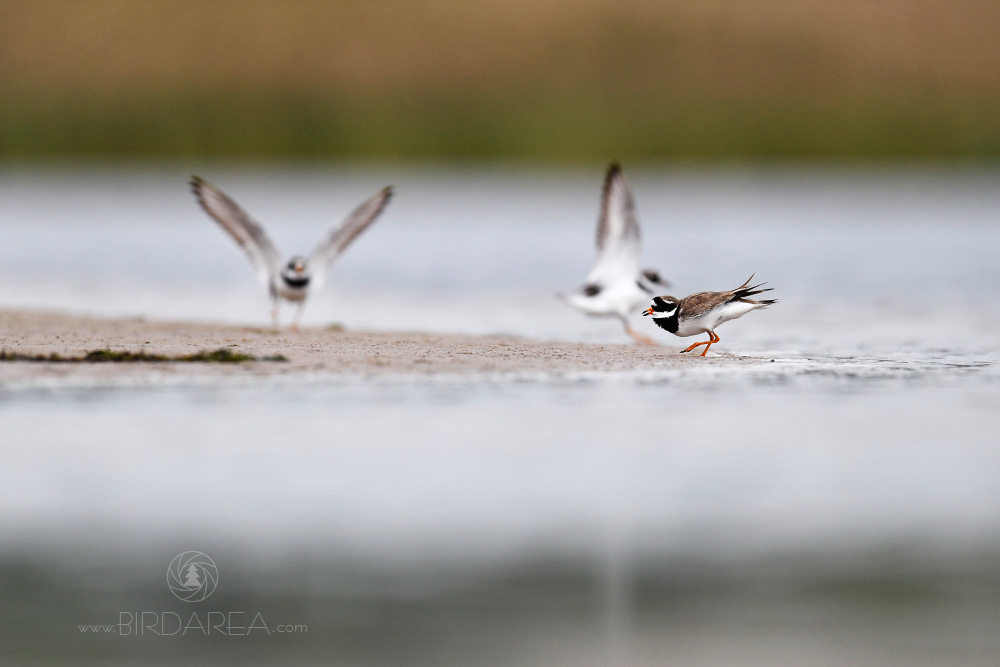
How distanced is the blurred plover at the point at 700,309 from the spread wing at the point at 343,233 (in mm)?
3421

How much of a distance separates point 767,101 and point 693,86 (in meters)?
6.62

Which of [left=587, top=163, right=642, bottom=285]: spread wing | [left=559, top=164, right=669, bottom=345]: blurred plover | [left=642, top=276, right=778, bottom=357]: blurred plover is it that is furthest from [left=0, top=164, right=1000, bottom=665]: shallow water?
[left=587, top=163, right=642, bottom=285]: spread wing

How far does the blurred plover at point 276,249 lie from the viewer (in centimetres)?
1289

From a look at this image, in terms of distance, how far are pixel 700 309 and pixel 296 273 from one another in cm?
439

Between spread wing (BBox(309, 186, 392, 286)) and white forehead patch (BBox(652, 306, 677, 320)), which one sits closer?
white forehead patch (BBox(652, 306, 677, 320))

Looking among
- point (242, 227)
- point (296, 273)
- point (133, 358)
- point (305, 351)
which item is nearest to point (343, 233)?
point (296, 273)

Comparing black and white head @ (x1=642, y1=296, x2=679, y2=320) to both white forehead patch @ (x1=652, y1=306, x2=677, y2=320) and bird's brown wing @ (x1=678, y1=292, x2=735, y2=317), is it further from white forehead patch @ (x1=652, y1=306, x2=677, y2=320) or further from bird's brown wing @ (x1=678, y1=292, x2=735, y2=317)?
bird's brown wing @ (x1=678, y1=292, x2=735, y2=317)

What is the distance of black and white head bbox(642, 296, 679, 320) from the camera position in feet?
A: 34.1

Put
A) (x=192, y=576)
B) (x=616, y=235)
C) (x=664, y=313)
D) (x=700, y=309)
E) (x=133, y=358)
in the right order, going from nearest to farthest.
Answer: (x=192, y=576) → (x=700, y=309) → (x=664, y=313) → (x=133, y=358) → (x=616, y=235)

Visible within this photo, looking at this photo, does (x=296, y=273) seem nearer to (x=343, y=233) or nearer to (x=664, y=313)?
(x=343, y=233)

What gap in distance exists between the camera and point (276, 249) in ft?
43.3

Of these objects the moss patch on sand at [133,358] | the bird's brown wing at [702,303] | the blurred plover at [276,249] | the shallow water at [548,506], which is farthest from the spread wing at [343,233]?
the bird's brown wing at [702,303]

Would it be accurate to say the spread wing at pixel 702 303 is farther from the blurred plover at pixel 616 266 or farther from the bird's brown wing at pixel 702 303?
the blurred plover at pixel 616 266

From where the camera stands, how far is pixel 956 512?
662 cm
